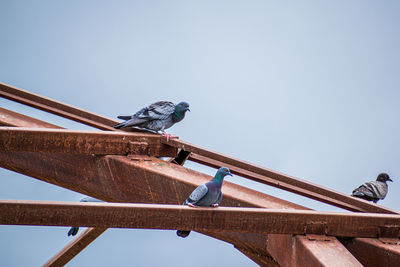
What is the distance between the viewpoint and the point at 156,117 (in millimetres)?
2738

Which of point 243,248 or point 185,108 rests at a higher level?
point 185,108

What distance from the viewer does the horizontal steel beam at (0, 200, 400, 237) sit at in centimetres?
168

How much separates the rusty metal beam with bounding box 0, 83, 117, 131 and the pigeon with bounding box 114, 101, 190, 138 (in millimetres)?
336

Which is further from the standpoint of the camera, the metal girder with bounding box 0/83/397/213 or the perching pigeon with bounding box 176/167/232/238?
the metal girder with bounding box 0/83/397/213

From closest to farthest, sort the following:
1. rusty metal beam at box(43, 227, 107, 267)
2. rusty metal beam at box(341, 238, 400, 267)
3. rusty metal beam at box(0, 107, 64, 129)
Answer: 1. rusty metal beam at box(341, 238, 400, 267)
2. rusty metal beam at box(0, 107, 64, 129)
3. rusty metal beam at box(43, 227, 107, 267)

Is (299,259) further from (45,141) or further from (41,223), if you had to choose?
(45,141)

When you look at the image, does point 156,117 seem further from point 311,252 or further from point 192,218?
point 311,252

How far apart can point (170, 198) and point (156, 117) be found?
2.10ft

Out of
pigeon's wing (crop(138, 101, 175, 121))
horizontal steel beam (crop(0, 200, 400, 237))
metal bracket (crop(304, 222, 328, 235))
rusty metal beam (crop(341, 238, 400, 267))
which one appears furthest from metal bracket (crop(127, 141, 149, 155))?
rusty metal beam (crop(341, 238, 400, 267))

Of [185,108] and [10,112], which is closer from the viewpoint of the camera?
[10,112]

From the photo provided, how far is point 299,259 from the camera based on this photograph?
181cm

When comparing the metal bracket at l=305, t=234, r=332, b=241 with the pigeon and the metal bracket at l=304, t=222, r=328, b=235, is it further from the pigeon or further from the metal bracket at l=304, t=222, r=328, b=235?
the pigeon

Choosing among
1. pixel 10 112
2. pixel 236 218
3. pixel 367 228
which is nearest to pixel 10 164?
pixel 10 112

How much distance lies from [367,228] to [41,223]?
4.61ft
